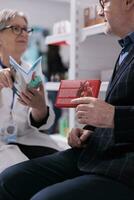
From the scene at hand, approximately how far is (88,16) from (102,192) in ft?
3.81

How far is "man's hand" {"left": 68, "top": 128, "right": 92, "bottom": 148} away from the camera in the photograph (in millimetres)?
1161

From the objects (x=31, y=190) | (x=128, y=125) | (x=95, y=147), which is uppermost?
(x=128, y=125)

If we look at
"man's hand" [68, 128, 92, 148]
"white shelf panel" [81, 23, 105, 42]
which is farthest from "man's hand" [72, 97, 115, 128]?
"white shelf panel" [81, 23, 105, 42]

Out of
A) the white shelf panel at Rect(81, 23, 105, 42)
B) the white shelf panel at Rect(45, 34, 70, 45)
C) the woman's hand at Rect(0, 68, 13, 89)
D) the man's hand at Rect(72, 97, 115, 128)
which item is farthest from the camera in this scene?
the white shelf panel at Rect(45, 34, 70, 45)

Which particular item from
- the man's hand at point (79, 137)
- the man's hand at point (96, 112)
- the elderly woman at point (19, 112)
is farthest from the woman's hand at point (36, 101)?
the man's hand at point (96, 112)

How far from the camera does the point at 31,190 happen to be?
1100mm

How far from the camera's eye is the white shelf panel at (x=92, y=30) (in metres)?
1.62

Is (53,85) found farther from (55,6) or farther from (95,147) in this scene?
(55,6)

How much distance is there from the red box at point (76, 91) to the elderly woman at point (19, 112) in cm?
30

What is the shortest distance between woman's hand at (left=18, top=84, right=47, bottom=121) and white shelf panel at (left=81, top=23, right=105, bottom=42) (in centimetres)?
46

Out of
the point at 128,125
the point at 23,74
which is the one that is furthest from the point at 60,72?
the point at 128,125

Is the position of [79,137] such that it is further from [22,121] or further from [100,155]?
[22,121]

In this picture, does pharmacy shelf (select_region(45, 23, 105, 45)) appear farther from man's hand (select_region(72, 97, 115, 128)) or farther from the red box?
man's hand (select_region(72, 97, 115, 128))

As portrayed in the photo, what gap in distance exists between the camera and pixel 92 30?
170 cm
